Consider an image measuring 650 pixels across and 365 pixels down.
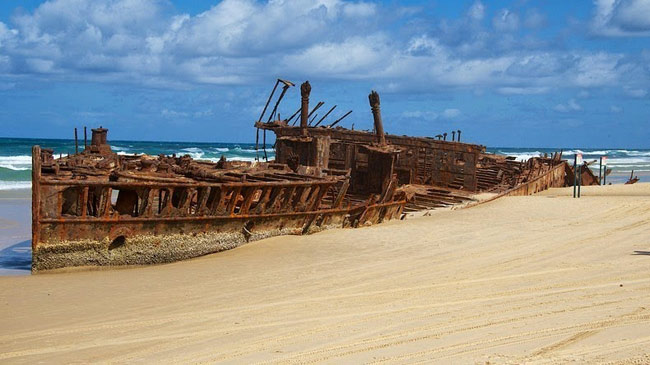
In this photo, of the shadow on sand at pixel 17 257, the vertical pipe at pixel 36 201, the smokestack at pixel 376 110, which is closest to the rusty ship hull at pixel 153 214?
the vertical pipe at pixel 36 201

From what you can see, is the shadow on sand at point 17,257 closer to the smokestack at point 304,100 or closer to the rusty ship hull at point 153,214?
the rusty ship hull at point 153,214

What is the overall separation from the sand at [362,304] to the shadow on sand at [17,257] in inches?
67.8

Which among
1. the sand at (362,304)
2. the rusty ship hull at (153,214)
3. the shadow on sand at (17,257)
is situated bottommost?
the shadow on sand at (17,257)

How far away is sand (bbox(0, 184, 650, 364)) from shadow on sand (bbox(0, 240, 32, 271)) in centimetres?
172

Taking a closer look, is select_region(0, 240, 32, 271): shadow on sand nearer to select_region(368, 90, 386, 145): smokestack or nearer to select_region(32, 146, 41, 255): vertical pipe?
select_region(32, 146, 41, 255): vertical pipe

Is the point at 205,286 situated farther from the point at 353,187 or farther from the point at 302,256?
the point at 353,187

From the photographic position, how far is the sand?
233 inches

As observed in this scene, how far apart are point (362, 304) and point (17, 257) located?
8.18m

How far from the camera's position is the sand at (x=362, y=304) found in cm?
592

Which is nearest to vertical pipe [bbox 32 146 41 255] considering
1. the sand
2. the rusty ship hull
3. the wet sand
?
the rusty ship hull

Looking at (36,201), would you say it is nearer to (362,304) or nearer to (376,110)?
(362,304)

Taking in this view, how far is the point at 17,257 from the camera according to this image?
13.2 m

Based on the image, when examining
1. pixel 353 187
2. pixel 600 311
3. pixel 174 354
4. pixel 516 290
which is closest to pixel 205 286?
pixel 174 354

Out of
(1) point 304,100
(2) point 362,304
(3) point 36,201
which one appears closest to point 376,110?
(1) point 304,100
